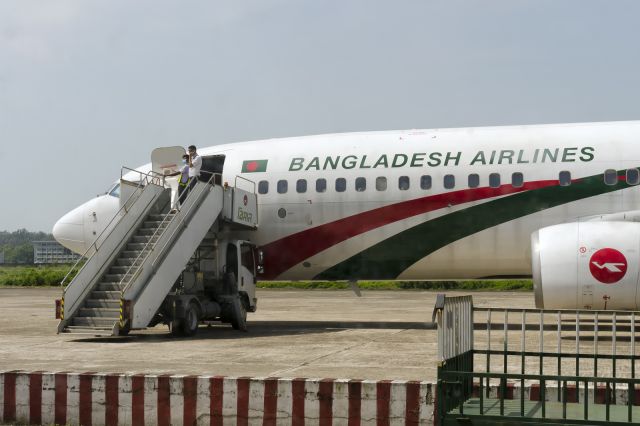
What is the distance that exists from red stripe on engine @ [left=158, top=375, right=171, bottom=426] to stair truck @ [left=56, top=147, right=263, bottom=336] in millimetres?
8503

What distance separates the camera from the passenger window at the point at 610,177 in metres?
19.7

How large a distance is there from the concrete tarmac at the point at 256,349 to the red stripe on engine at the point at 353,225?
1.75 meters

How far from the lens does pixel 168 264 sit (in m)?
19.0

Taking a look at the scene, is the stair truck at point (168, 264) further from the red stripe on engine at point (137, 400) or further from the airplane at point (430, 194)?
the red stripe on engine at point (137, 400)

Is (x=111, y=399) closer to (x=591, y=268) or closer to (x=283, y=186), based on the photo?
(x=591, y=268)

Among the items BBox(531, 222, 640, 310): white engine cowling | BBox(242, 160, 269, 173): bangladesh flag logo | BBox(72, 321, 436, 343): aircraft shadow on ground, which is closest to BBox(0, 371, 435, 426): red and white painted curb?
BBox(72, 321, 436, 343): aircraft shadow on ground

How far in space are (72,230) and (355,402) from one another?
15868mm

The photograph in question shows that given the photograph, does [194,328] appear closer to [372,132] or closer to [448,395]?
[372,132]

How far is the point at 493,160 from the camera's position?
20406 mm

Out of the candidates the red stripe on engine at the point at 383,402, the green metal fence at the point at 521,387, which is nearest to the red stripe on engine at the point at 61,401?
the red stripe on engine at the point at 383,402

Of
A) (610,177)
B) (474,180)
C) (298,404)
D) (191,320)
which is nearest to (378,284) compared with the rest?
(474,180)

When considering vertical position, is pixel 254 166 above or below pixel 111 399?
above

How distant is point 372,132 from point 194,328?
6.64 meters

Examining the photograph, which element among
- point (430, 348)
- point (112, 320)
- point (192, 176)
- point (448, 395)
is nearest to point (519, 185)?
point (430, 348)
